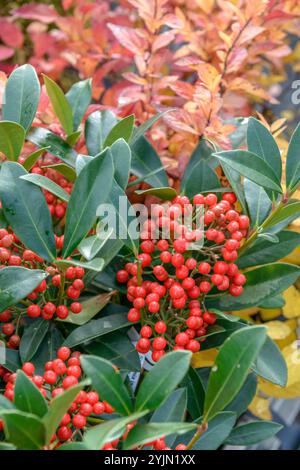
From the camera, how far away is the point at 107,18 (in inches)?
49.3

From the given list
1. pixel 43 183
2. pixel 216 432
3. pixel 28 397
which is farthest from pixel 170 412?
pixel 43 183

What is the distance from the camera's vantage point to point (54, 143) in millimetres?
779

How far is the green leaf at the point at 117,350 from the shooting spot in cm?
68

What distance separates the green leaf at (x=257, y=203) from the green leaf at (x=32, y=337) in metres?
0.26

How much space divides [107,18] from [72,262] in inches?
32.2

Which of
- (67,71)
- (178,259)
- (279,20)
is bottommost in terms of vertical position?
(67,71)

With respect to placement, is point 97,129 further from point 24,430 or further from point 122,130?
point 24,430

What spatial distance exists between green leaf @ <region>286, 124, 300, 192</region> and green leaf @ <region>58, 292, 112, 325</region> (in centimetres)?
24

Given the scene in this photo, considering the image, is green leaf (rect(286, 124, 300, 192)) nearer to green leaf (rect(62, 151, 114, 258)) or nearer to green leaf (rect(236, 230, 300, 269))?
green leaf (rect(236, 230, 300, 269))

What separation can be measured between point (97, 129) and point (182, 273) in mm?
244

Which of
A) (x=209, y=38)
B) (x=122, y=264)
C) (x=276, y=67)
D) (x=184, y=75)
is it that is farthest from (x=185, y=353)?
(x=276, y=67)

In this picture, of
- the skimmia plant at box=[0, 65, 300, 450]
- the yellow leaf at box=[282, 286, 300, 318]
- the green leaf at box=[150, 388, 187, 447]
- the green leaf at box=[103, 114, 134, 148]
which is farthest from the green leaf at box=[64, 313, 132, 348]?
the yellow leaf at box=[282, 286, 300, 318]

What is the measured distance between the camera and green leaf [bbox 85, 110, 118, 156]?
779mm

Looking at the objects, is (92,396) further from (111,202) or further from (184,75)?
(184,75)
